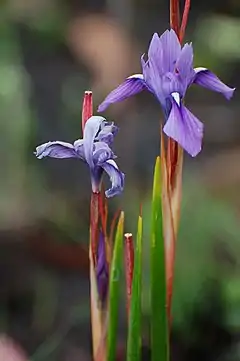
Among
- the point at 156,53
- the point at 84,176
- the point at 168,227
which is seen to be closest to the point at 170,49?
the point at 156,53

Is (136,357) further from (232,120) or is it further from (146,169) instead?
(232,120)

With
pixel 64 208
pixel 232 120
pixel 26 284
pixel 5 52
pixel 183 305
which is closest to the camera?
pixel 183 305

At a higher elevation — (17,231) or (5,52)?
(5,52)

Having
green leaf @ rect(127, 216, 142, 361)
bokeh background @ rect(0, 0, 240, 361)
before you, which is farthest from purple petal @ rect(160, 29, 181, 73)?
bokeh background @ rect(0, 0, 240, 361)

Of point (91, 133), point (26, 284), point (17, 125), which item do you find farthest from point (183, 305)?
point (91, 133)

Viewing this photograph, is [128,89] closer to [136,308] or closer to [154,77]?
[154,77]

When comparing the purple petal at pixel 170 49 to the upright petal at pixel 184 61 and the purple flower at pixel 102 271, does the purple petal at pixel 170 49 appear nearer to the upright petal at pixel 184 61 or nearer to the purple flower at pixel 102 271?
the upright petal at pixel 184 61
